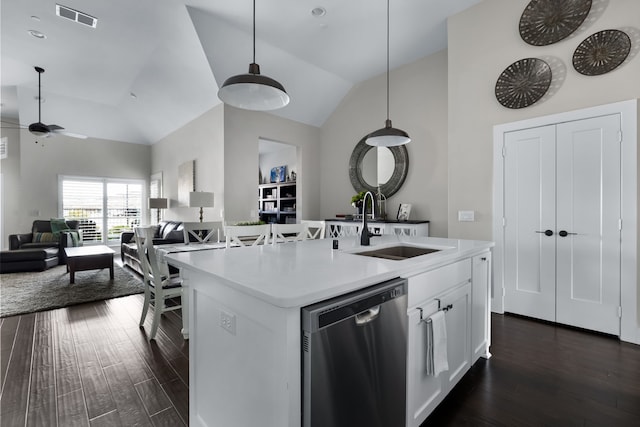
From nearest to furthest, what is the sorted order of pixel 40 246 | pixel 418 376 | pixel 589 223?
pixel 418 376 → pixel 589 223 → pixel 40 246

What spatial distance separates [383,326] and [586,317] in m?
2.78

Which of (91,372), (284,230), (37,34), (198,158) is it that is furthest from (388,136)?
(37,34)

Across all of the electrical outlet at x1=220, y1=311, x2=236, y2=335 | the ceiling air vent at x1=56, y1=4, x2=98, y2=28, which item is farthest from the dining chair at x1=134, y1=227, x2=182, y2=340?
the ceiling air vent at x1=56, y1=4, x2=98, y2=28

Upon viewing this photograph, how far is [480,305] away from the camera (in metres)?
2.10

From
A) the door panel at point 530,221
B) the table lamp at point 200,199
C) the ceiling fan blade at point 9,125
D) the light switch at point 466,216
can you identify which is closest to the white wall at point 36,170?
the ceiling fan blade at point 9,125

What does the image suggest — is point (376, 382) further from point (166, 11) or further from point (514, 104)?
point (166, 11)

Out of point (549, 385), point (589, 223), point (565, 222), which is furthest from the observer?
point (565, 222)

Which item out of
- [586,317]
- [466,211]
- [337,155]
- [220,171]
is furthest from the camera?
[337,155]

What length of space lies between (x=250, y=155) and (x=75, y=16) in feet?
9.11

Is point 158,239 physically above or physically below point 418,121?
below

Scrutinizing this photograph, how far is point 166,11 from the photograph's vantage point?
3.56m

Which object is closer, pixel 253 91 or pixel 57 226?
pixel 253 91

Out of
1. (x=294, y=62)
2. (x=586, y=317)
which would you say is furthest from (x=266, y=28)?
(x=586, y=317)

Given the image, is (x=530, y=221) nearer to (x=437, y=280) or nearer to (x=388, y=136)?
(x=388, y=136)
